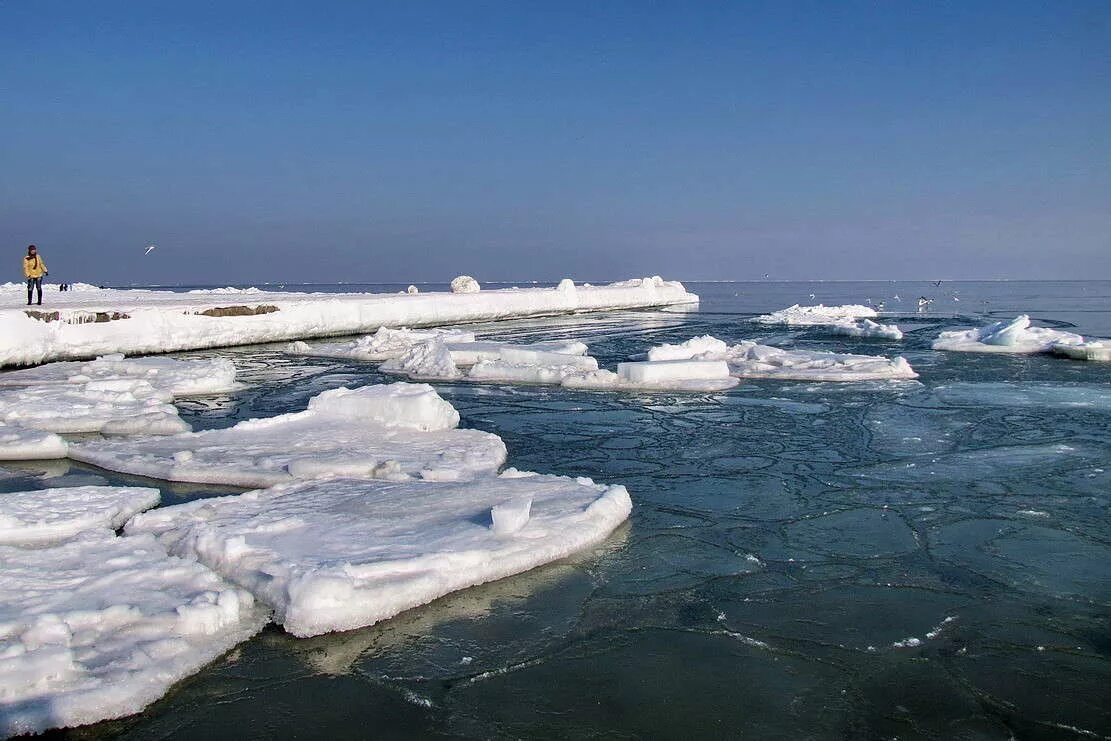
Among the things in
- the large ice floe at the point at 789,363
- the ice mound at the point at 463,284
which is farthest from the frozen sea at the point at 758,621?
the ice mound at the point at 463,284

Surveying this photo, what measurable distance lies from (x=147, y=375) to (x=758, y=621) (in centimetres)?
955

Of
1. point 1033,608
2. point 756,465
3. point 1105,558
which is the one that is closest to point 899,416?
point 756,465

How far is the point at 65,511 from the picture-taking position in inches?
179

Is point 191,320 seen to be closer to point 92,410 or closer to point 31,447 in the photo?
point 92,410

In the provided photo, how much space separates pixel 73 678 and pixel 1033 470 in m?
6.07

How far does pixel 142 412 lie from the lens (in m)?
7.96

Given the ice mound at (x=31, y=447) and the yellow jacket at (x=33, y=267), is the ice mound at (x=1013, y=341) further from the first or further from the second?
the yellow jacket at (x=33, y=267)

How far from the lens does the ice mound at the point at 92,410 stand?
24.5 ft

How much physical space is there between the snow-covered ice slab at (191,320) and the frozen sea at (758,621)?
7.99 m

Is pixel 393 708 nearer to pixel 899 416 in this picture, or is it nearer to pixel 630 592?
pixel 630 592

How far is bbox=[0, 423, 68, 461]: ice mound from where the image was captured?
643cm

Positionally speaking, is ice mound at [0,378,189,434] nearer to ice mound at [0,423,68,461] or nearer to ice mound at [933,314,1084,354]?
ice mound at [0,423,68,461]

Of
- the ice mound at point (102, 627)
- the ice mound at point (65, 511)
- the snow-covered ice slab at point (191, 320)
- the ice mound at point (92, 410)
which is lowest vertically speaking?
the ice mound at point (102, 627)

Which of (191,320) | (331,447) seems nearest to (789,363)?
(331,447)
